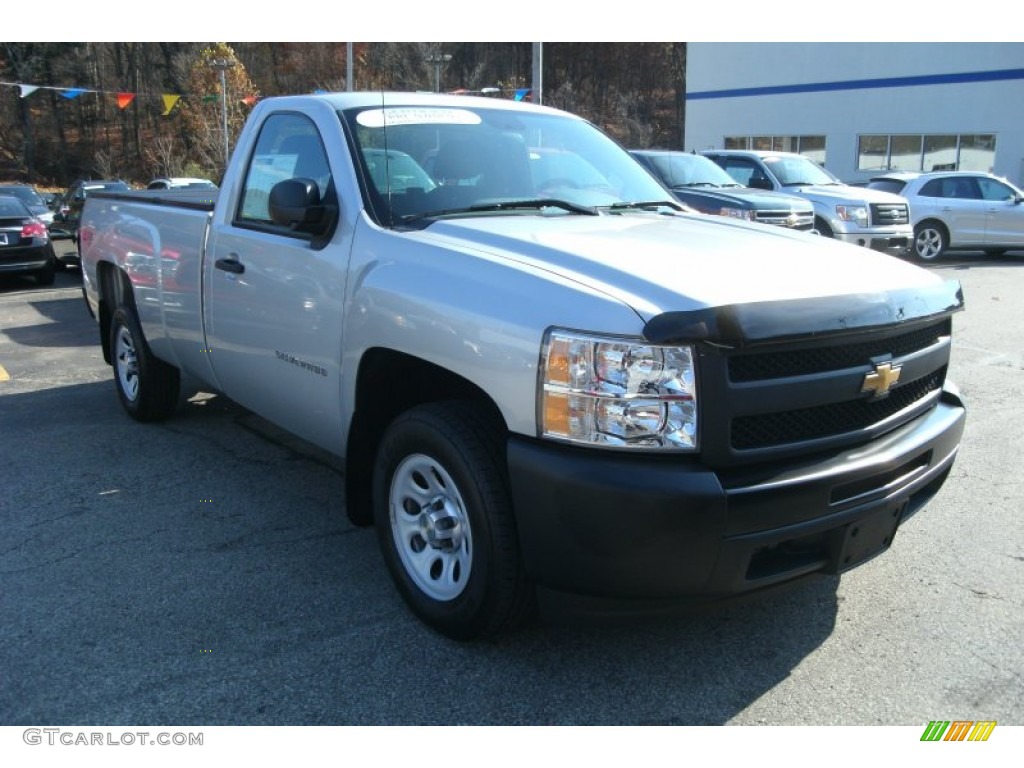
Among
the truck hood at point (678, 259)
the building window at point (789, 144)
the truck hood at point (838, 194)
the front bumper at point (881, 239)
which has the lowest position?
the front bumper at point (881, 239)

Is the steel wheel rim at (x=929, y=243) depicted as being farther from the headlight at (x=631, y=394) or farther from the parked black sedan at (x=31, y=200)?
the headlight at (x=631, y=394)

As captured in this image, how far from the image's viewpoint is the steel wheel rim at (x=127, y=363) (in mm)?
6199

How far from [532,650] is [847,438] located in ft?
4.34

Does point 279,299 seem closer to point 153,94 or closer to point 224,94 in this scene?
point 224,94

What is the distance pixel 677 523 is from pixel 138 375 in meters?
4.58

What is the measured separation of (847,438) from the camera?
9.61ft

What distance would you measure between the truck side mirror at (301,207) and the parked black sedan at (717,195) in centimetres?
769

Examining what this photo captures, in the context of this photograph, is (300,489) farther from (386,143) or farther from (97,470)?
(386,143)

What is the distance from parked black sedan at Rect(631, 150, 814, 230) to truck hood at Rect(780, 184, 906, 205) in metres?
1.82

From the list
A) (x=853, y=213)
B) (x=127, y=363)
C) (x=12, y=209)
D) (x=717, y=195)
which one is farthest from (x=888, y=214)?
(x=12, y=209)

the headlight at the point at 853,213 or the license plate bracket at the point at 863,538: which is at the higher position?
the headlight at the point at 853,213

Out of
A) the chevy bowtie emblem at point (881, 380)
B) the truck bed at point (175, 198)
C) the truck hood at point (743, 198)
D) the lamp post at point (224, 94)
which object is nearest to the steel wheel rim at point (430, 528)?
the chevy bowtie emblem at point (881, 380)

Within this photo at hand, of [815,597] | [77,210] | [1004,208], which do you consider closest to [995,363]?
[815,597]

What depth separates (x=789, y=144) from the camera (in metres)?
32.1
